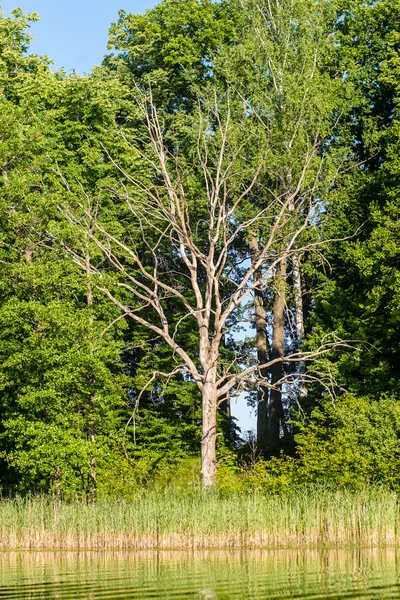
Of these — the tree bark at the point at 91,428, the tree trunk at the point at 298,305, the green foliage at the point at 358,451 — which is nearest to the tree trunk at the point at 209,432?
the green foliage at the point at 358,451

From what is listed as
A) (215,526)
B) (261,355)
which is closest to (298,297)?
(261,355)

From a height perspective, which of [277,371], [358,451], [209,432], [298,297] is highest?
[298,297]

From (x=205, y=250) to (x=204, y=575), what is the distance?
2230 cm

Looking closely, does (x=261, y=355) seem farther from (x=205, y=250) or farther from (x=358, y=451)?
(x=358, y=451)

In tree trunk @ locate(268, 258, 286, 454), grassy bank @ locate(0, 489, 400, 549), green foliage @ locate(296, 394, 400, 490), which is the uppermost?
tree trunk @ locate(268, 258, 286, 454)

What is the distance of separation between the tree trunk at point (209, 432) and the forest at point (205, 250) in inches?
1.9

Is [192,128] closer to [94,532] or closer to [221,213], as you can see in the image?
[221,213]

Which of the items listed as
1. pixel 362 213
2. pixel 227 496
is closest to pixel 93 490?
pixel 227 496

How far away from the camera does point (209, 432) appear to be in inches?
1008

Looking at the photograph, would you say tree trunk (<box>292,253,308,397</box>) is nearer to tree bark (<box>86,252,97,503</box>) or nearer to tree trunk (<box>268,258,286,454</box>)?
tree trunk (<box>268,258,286,454</box>)

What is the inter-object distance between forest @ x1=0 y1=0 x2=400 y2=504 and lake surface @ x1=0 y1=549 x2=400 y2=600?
5.62m

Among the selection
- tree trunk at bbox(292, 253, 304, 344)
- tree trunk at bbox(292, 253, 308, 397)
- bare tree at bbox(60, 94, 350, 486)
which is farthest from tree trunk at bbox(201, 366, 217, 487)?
tree trunk at bbox(292, 253, 304, 344)

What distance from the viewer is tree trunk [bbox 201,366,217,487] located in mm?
25328

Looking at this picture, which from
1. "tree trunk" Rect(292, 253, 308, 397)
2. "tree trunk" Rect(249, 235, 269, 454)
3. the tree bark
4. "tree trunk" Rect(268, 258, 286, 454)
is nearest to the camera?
the tree bark
